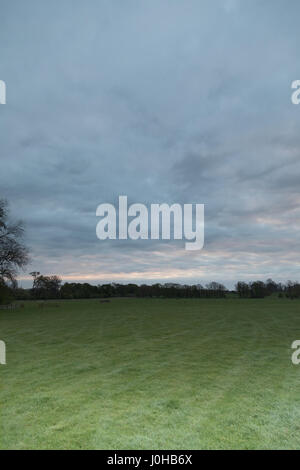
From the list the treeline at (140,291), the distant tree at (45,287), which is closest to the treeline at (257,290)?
the treeline at (140,291)

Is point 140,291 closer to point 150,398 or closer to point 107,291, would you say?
point 107,291

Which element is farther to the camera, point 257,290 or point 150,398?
point 257,290

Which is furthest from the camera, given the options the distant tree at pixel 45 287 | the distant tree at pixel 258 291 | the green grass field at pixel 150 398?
the distant tree at pixel 258 291

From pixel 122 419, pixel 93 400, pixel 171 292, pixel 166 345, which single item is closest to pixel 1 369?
pixel 93 400

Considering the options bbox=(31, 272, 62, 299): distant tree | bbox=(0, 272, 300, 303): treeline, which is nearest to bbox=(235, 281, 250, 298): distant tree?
bbox=(0, 272, 300, 303): treeline

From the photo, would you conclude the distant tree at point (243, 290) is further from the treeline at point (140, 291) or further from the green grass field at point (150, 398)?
the green grass field at point (150, 398)

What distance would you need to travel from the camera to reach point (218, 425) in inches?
227

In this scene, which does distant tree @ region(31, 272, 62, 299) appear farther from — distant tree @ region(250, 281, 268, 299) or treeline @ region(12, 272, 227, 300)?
distant tree @ region(250, 281, 268, 299)

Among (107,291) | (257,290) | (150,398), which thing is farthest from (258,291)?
(150,398)

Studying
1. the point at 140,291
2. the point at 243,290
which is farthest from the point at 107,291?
the point at 243,290

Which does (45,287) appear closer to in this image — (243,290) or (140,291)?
(140,291)

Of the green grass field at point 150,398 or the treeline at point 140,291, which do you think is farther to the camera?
the treeline at point 140,291

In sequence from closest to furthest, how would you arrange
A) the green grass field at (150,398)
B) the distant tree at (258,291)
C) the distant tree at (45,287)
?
1. the green grass field at (150,398)
2. the distant tree at (45,287)
3. the distant tree at (258,291)
